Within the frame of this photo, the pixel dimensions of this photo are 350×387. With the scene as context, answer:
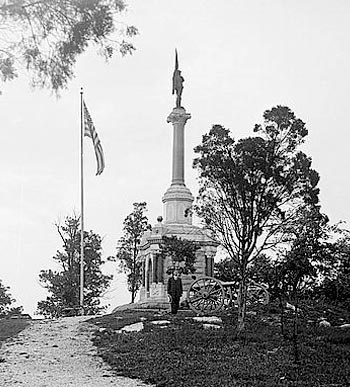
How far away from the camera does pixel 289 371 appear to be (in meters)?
13.0

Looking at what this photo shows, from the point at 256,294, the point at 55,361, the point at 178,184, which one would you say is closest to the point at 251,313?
the point at 256,294

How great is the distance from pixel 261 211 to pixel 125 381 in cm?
710

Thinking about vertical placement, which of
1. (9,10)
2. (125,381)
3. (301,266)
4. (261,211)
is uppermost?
(9,10)

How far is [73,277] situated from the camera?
119 feet

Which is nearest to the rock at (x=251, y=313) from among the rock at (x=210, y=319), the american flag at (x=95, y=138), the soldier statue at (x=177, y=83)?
the rock at (x=210, y=319)

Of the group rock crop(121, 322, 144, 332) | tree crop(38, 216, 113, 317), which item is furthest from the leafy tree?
rock crop(121, 322, 144, 332)

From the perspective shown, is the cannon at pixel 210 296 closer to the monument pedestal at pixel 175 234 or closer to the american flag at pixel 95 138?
the monument pedestal at pixel 175 234

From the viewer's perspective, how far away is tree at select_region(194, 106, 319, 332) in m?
18.5

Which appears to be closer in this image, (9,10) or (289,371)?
(9,10)

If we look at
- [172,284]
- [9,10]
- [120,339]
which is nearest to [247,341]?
[120,339]

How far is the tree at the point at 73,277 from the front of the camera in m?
35.9

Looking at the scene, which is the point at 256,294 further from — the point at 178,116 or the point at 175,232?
the point at 178,116

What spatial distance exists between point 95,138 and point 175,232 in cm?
505

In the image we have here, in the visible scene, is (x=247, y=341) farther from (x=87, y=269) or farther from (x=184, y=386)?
(x=87, y=269)
